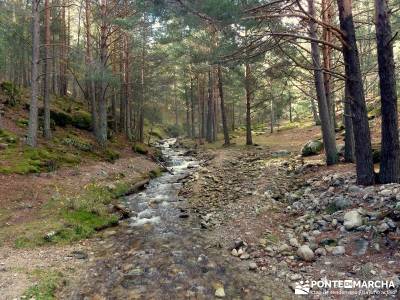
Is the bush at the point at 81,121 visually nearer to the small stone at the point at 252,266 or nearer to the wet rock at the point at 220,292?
the small stone at the point at 252,266

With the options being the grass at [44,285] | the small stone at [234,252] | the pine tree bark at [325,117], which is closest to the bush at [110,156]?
the pine tree bark at [325,117]

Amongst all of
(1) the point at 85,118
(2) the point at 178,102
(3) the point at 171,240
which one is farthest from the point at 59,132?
(2) the point at 178,102

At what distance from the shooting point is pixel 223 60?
9.56m

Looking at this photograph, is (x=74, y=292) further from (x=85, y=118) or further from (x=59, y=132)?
(x=85, y=118)

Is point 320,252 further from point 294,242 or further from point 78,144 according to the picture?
point 78,144

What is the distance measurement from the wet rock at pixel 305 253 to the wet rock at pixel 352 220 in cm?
104

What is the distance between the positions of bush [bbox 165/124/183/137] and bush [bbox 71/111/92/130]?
96.1 feet

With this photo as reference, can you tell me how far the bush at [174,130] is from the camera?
53088 mm

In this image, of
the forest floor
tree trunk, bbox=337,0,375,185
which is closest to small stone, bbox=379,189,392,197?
the forest floor

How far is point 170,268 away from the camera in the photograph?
6953 mm

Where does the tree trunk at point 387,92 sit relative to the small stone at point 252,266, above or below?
above

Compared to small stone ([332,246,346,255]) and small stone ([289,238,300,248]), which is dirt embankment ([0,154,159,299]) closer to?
small stone ([289,238,300,248])

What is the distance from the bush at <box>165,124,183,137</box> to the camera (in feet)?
174

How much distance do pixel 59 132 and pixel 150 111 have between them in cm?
1810
